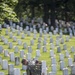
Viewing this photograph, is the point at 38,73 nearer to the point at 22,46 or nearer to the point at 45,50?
the point at 45,50

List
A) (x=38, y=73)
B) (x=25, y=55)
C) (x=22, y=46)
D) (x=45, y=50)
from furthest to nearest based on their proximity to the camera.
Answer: (x=22, y=46), (x=45, y=50), (x=25, y=55), (x=38, y=73)

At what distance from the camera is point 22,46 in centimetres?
2248

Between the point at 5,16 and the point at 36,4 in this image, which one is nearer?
A: the point at 5,16

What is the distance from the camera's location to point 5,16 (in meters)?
21.2

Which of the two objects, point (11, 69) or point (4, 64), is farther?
point (4, 64)

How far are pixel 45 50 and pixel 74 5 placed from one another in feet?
52.3

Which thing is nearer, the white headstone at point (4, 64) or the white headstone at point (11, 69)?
the white headstone at point (11, 69)

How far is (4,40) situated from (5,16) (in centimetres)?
225

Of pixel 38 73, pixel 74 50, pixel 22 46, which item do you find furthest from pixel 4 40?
pixel 38 73


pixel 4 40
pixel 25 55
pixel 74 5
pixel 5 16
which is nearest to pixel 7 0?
pixel 5 16

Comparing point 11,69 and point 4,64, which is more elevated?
point 4,64

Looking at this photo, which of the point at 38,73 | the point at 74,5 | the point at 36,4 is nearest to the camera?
the point at 38,73

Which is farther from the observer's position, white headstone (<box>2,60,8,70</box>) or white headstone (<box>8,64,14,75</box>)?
white headstone (<box>2,60,8,70</box>)

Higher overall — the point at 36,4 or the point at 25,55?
the point at 36,4
